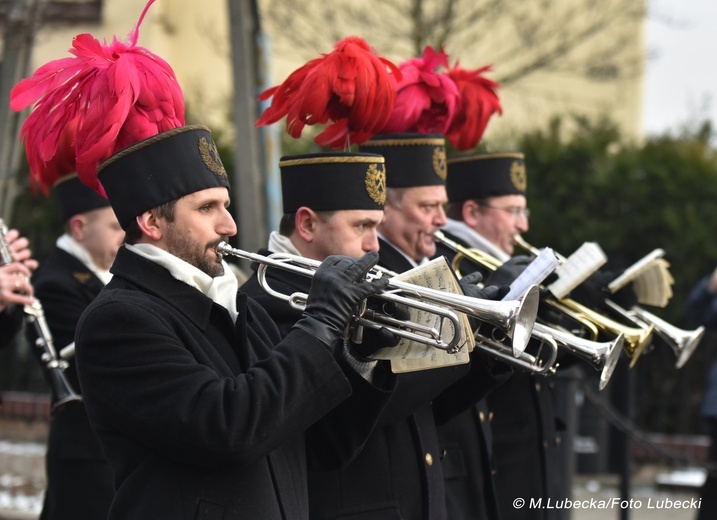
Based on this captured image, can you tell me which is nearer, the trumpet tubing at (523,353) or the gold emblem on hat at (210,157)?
the gold emblem on hat at (210,157)

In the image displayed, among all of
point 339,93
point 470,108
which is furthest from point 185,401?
point 470,108

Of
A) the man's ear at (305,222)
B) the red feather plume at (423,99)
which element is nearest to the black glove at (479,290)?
the man's ear at (305,222)

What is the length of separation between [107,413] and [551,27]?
1038 centimetres

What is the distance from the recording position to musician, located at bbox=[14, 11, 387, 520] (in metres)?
3.01

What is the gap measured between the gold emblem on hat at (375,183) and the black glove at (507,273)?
0.63m

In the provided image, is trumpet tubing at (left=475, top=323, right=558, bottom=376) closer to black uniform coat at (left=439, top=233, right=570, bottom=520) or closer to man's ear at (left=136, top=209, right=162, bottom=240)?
black uniform coat at (left=439, top=233, right=570, bottom=520)

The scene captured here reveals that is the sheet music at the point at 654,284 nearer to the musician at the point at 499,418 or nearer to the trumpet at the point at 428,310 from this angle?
the musician at the point at 499,418

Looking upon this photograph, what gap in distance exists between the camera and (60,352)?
516cm

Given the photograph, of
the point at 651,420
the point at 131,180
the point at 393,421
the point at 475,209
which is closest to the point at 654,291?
the point at 475,209

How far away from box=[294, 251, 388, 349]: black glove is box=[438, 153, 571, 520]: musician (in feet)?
4.91

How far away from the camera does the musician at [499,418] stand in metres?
4.75

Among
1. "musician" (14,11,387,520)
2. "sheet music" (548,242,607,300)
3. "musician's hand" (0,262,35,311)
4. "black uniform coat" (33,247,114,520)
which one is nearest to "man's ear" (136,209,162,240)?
"musician" (14,11,387,520)

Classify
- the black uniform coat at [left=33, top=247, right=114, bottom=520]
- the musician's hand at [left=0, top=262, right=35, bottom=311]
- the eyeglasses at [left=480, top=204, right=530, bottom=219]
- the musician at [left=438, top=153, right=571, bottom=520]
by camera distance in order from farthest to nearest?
the eyeglasses at [left=480, top=204, right=530, bottom=219] → the black uniform coat at [left=33, top=247, right=114, bottom=520] → the musician's hand at [left=0, top=262, right=35, bottom=311] → the musician at [left=438, top=153, right=571, bottom=520]

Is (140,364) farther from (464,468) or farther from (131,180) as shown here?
(464,468)
